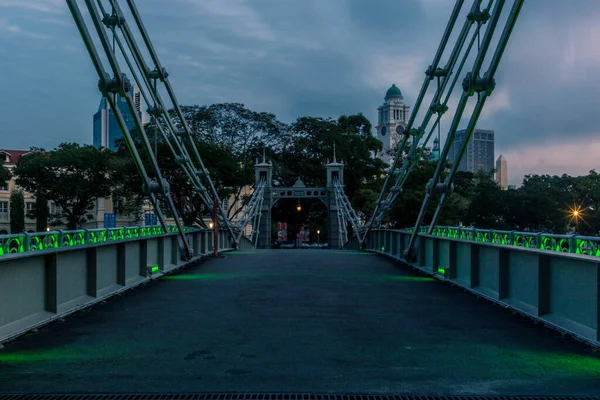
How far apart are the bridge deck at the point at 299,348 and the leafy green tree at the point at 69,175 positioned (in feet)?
161

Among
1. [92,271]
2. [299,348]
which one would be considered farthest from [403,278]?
[299,348]

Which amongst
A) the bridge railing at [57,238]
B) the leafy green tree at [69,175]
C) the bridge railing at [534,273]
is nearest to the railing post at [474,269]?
the bridge railing at [534,273]

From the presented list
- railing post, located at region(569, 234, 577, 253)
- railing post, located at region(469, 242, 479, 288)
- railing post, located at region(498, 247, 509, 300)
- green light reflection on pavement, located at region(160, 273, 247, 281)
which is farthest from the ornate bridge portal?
railing post, located at region(569, 234, 577, 253)

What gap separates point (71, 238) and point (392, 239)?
59.6 feet

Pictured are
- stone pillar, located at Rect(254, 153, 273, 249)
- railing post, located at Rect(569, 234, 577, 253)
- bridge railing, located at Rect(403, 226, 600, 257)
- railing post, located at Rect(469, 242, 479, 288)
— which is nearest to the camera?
bridge railing, located at Rect(403, 226, 600, 257)

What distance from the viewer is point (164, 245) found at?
2038 centimetres

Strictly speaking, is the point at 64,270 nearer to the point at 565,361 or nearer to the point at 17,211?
the point at 565,361

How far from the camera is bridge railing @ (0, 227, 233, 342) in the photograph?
9570 millimetres

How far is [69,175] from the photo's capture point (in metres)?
61.4

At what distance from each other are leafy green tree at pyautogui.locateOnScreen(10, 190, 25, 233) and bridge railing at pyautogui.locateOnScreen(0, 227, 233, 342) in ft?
208

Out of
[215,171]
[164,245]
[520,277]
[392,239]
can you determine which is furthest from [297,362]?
[215,171]

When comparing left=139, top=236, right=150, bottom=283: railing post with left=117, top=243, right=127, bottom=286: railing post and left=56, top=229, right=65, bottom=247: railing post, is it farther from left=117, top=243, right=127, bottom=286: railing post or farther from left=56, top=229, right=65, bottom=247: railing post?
left=56, top=229, right=65, bottom=247: railing post

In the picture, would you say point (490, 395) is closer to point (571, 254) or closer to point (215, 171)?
point (571, 254)

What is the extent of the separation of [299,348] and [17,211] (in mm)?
75146
